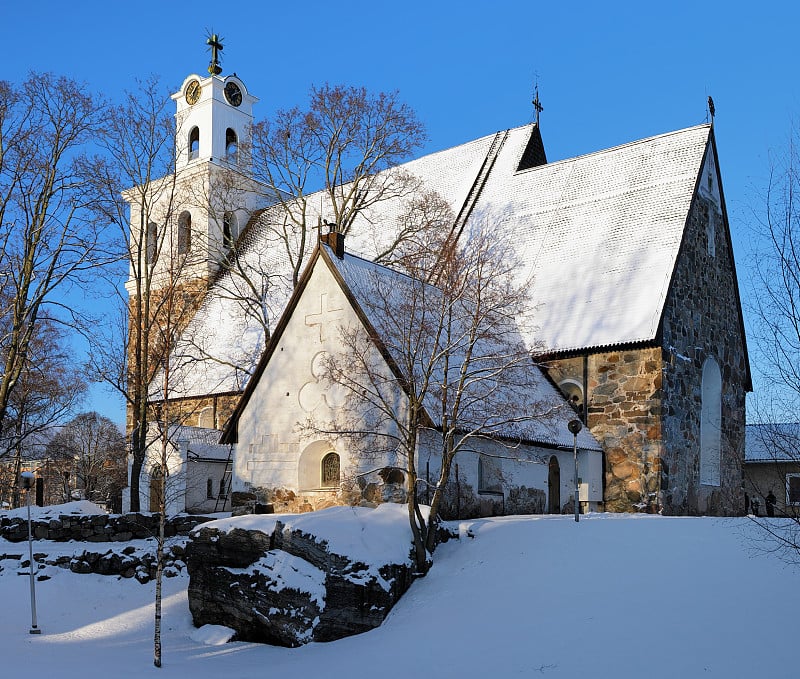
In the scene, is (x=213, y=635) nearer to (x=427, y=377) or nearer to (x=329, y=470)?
(x=329, y=470)

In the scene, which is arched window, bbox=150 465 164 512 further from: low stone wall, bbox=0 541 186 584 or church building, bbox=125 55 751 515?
low stone wall, bbox=0 541 186 584

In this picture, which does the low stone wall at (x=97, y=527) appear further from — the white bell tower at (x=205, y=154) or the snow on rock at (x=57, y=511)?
the white bell tower at (x=205, y=154)

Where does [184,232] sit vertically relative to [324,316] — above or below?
above

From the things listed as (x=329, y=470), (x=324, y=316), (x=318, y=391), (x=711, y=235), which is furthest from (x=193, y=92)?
(x=329, y=470)

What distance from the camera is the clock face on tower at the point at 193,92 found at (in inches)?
1401

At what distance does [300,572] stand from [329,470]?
15.4ft

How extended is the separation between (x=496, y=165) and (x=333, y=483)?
15.4 metres

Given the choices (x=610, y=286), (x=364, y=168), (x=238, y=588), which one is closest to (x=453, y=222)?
(x=364, y=168)

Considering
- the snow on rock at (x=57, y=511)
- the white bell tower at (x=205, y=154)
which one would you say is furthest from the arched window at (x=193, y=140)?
the snow on rock at (x=57, y=511)

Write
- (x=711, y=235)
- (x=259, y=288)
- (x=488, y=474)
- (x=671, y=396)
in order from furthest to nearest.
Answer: (x=259, y=288)
(x=711, y=235)
(x=671, y=396)
(x=488, y=474)

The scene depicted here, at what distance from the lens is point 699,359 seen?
23.0m

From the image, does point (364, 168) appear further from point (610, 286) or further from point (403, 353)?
point (403, 353)

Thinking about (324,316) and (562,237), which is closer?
(324,316)

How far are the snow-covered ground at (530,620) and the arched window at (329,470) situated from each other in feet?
12.1
